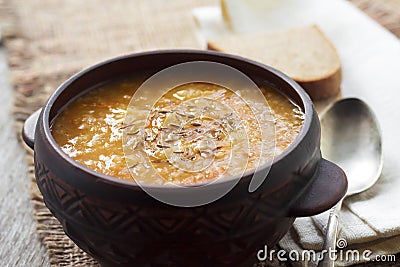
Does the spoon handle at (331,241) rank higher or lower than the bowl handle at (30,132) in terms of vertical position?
A: lower

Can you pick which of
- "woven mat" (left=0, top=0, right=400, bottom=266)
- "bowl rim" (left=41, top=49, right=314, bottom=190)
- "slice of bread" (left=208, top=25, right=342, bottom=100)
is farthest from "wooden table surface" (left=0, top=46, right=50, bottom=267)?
"slice of bread" (left=208, top=25, right=342, bottom=100)

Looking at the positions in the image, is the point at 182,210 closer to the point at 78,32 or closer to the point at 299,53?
the point at 299,53

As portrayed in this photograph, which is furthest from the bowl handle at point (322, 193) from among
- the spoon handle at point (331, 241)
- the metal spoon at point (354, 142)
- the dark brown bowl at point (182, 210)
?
the metal spoon at point (354, 142)

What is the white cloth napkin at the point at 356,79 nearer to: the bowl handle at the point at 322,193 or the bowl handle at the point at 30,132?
the bowl handle at the point at 322,193

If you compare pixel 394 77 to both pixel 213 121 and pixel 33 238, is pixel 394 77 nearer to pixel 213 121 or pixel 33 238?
pixel 213 121

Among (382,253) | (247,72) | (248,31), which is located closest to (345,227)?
(382,253)

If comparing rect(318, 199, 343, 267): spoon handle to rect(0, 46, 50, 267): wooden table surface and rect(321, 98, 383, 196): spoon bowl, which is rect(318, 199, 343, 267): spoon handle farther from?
rect(0, 46, 50, 267): wooden table surface
